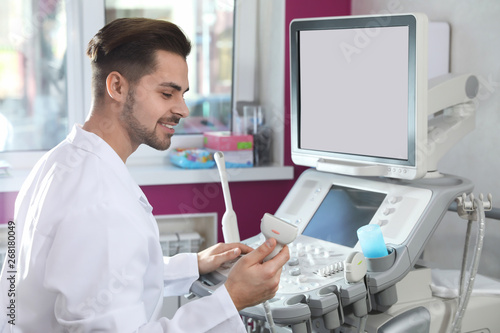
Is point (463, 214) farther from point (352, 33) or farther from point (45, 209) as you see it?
point (45, 209)

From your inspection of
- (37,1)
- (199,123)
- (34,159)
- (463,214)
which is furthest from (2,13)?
(463,214)

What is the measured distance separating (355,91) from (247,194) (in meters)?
0.95

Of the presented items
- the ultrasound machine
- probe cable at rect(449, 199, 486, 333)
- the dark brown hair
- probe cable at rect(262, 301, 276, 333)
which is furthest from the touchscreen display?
the dark brown hair

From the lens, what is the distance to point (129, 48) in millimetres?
1275

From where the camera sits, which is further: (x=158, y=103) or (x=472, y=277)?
(x=472, y=277)

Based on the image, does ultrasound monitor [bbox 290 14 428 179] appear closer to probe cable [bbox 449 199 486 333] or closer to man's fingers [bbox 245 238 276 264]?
probe cable [bbox 449 199 486 333]

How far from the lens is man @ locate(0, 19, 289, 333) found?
1057mm

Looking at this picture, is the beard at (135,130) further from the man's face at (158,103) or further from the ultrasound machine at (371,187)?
the ultrasound machine at (371,187)

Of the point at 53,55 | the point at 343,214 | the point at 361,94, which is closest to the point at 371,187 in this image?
the point at 343,214

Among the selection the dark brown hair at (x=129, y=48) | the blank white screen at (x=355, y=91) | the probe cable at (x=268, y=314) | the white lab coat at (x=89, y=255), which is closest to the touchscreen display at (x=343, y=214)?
the blank white screen at (x=355, y=91)

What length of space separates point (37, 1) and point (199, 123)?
2.59ft

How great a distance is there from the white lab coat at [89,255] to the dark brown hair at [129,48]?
5.3 inches

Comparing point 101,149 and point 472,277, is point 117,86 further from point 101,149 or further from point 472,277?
point 472,277

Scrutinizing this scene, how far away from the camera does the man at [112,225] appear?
1.06 m
